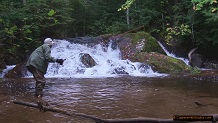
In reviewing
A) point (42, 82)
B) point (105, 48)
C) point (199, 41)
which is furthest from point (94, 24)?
point (42, 82)

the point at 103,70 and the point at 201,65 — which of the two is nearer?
the point at 103,70

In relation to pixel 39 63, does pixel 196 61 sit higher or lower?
lower

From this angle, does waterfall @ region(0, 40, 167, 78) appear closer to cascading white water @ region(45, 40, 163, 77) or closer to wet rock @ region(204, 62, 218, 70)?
cascading white water @ region(45, 40, 163, 77)

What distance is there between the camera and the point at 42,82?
7008 mm

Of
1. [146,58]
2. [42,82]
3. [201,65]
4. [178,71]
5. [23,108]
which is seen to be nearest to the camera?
[23,108]

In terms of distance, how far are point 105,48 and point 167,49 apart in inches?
188

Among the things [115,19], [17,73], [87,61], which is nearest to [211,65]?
[87,61]

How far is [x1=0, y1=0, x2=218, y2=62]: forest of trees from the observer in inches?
602

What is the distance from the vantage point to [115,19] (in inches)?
1089

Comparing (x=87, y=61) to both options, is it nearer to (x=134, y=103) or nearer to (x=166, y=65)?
(x=166, y=65)

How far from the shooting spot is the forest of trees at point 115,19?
15.3 meters

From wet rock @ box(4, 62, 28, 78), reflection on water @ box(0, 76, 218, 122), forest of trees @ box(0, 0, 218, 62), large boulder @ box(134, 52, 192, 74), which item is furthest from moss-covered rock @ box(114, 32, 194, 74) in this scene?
wet rock @ box(4, 62, 28, 78)

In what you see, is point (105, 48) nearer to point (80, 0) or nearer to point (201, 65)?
point (201, 65)

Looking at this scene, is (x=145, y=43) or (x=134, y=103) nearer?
(x=134, y=103)
